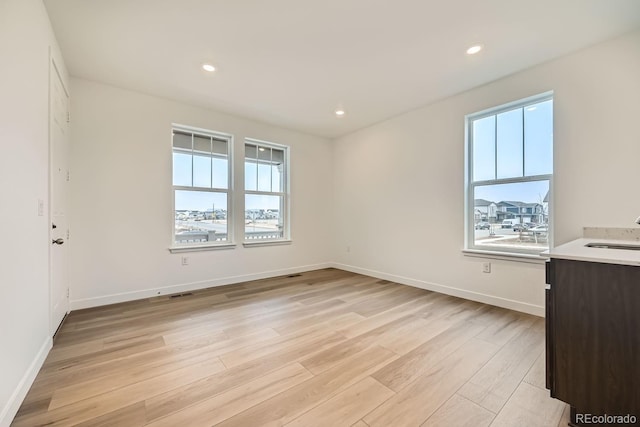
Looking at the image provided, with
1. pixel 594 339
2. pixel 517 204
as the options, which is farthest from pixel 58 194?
pixel 517 204

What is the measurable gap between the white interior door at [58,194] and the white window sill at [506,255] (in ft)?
14.2

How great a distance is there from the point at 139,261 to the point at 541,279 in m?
4.74

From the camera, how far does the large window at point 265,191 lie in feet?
14.7

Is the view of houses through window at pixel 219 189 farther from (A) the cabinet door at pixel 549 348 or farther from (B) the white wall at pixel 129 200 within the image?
(A) the cabinet door at pixel 549 348

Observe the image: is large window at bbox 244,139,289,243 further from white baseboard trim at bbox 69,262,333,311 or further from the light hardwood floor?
the light hardwood floor

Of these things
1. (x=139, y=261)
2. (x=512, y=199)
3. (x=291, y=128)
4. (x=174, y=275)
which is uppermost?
(x=291, y=128)

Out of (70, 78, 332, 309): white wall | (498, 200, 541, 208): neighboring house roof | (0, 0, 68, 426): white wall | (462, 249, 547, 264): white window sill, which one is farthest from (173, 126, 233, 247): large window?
(498, 200, 541, 208): neighboring house roof

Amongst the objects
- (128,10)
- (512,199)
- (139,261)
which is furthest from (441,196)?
(139,261)

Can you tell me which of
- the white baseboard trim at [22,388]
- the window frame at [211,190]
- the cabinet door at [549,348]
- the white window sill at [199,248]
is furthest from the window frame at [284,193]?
the cabinet door at [549,348]

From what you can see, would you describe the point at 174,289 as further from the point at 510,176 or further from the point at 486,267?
the point at 510,176

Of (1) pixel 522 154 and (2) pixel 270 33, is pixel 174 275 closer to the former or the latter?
(2) pixel 270 33

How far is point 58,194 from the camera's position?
2.58 meters

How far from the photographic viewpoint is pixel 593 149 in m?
2.50

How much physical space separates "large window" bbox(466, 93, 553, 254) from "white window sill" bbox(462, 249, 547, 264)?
10 cm
